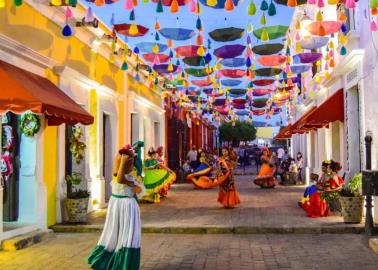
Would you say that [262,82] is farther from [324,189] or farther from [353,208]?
[353,208]

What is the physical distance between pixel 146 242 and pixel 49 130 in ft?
11.0

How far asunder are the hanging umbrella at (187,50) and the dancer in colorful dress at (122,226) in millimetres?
8451

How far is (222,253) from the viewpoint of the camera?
838cm

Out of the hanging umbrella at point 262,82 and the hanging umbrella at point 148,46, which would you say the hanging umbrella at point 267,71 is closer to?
the hanging umbrella at point 262,82

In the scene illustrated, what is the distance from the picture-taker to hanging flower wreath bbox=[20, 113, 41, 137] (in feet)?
32.4

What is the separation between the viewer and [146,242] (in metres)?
9.51

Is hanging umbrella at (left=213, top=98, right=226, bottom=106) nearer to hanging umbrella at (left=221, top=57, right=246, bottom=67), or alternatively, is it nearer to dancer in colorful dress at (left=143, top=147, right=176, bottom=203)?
hanging umbrella at (left=221, top=57, right=246, bottom=67)

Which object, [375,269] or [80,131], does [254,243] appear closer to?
[375,269]

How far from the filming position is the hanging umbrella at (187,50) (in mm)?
14539

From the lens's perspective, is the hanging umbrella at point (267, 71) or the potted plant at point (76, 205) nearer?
the potted plant at point (76, 205)

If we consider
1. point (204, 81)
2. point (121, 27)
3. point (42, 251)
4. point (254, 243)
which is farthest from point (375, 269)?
point (204, 81)

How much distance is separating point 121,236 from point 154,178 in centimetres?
957

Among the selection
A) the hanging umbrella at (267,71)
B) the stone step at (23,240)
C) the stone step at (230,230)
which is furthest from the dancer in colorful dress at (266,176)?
the stone step at (23,240)

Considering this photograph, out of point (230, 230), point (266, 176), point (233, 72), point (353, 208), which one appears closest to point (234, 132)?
point (266, 176)
